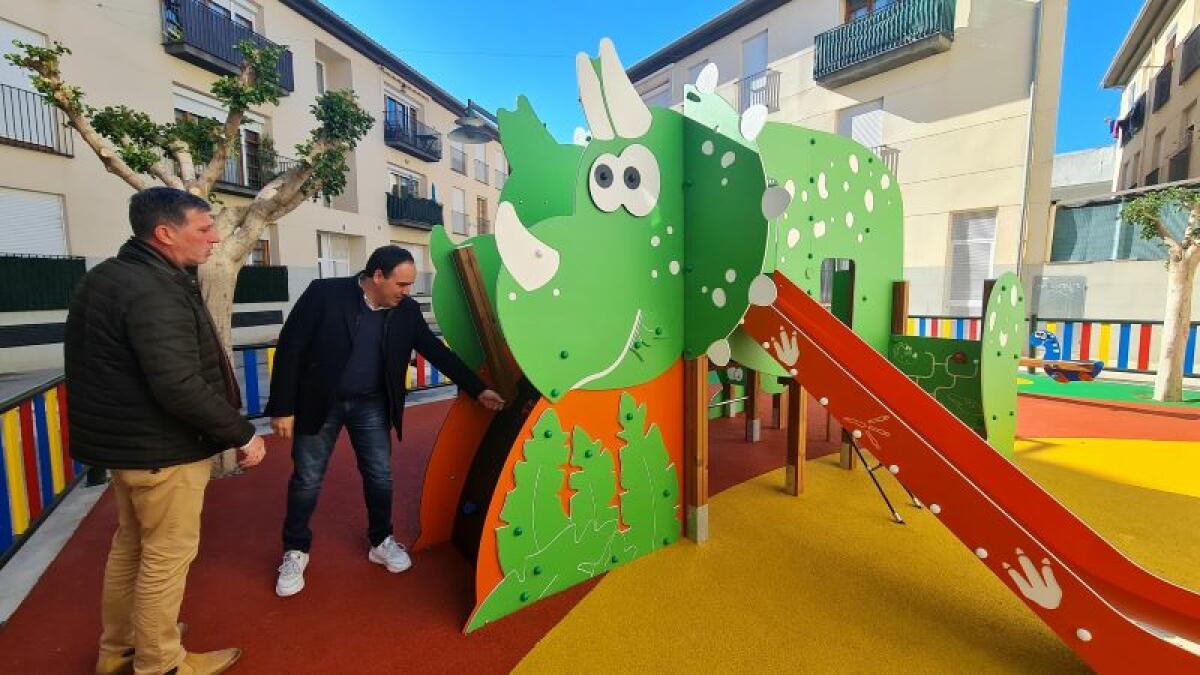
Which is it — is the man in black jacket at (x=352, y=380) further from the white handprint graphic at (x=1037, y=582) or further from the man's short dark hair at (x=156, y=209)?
the white handprint graphic at (x=1037, y=582)

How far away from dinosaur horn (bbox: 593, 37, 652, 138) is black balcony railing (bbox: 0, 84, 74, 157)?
10.8m

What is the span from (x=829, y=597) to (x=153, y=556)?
9.16 feet

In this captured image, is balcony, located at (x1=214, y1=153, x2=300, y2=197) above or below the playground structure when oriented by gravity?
above

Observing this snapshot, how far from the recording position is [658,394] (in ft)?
9.23

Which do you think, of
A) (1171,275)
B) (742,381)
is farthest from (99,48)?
(1171,275)

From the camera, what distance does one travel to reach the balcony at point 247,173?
11867mm

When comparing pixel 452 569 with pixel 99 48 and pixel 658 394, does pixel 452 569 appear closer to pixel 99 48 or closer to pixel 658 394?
pixel 658 394

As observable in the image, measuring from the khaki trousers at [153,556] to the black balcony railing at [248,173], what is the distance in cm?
1195

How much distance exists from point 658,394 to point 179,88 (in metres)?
13.6

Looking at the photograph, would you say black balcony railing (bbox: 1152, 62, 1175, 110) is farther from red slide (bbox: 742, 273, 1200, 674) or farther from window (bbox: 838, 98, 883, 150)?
red slide (bbox: 742, 273, 1200, 674)

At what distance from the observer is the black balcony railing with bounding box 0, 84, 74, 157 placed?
851 cm

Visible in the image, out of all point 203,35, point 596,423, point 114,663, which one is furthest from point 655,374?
point 203,35

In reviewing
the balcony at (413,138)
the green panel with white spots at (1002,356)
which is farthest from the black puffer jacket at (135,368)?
the balcony at (413,138)

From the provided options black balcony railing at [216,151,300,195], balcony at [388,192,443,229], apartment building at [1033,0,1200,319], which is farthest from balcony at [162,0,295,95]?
apartment building at [1033,0,1200,319]
